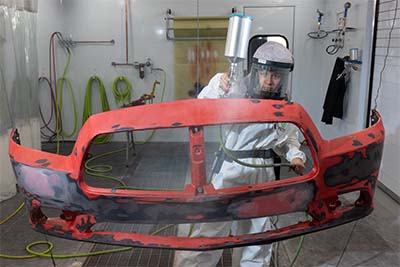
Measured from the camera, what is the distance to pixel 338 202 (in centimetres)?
139

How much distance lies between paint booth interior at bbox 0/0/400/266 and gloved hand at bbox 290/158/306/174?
0.05 meters

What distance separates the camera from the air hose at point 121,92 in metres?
4.62

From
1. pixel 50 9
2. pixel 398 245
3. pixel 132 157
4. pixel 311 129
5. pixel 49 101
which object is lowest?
pixel 398 245

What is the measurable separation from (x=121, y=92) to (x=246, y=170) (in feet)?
10.2

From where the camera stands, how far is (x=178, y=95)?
409 centimetres

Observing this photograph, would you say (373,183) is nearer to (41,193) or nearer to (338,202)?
(338,202)

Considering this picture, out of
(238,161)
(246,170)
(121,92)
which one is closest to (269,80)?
(238,161)

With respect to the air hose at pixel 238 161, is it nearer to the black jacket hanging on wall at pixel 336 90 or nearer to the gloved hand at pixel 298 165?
the gloved hand at pixel 298 165

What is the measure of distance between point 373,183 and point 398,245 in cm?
151

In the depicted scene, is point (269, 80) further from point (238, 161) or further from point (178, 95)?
point (178, 95)

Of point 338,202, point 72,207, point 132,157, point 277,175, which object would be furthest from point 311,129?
point 132,157

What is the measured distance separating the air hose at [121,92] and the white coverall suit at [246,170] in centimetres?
276

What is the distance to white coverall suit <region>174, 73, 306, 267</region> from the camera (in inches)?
70.0

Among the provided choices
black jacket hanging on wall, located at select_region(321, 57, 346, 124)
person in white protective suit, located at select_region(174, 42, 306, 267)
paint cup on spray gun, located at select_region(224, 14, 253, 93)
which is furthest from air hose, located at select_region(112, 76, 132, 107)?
paint cup on spray gun, located at select_region(224, 14, 253, 93)
